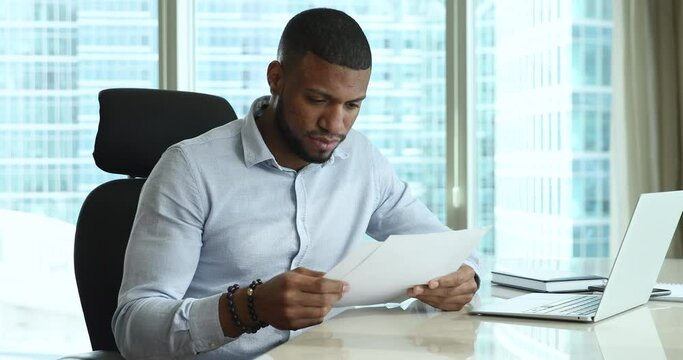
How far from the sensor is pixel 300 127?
5.42ft

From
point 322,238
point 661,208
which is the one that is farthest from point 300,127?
point 661,208

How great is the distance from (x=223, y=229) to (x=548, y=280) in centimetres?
62

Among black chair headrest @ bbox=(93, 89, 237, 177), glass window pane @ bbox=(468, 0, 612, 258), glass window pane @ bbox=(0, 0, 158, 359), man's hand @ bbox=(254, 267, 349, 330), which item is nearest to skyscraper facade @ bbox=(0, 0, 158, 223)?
glass window pane @ bbox=(0, 0, 158, 359)

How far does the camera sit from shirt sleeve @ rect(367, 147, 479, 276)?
1.91 m

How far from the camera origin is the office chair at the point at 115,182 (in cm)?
182

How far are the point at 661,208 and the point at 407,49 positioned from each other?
2589mm

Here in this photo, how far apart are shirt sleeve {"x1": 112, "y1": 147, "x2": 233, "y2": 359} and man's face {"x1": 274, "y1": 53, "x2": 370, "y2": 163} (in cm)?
21

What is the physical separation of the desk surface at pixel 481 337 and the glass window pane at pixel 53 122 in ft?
8.76

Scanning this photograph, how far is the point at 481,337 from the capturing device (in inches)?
51.2

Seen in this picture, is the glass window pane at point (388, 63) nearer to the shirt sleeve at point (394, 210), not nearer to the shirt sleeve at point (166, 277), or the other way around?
the shirt sleeve at point (394, 210)

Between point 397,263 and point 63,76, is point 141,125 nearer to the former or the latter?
point 397,263

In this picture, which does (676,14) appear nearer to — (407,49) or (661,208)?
(407,49)

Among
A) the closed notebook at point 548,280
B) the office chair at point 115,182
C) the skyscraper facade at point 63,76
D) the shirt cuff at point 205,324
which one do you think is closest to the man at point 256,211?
→ the shirt cuff at point 205,324

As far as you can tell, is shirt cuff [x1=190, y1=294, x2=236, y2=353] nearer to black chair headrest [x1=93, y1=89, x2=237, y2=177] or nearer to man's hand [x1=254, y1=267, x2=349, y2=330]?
man's hand [x1=254, y1=267, x2=349, y2=330]
